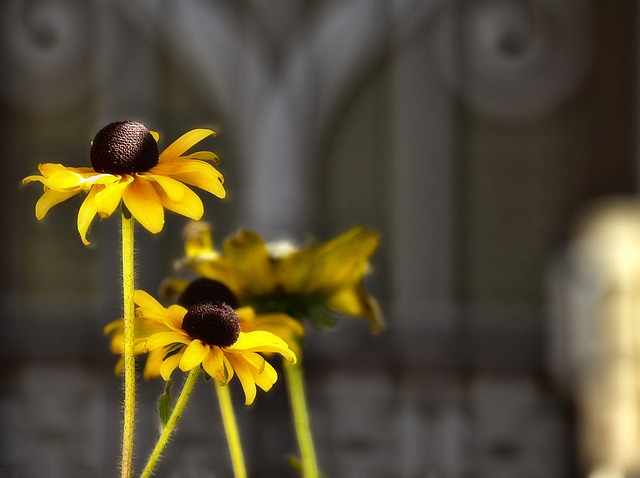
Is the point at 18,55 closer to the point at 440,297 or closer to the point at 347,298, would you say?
the point at 440,297

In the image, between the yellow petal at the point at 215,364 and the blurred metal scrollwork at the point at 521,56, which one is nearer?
the yellow petal at the point at 215,364

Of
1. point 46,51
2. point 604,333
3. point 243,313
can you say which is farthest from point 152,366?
point 46,51

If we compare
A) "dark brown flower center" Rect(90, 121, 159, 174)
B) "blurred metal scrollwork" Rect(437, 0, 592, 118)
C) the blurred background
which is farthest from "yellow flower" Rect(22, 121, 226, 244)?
"blurred metal scrollwork" Rect(437, 0, 592, 118)

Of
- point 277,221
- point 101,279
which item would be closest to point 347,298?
point 277,221

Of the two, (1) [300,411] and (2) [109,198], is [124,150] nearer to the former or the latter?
(2) [109,198]

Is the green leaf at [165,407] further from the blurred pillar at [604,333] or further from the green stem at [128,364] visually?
the blurred pillar at [604,333]

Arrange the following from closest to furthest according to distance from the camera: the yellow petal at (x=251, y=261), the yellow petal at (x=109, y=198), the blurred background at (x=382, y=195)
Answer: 1. the yellow petal at (x=109, y=198)
2. the yellow petal at (x=251, y=261)
3. the blurred background at (x=382, y=195)

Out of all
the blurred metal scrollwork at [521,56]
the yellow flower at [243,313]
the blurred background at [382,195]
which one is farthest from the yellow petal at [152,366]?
the blurred metal scrollwork at [521,56]
